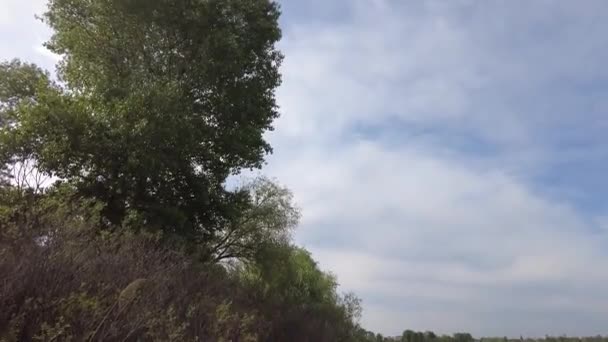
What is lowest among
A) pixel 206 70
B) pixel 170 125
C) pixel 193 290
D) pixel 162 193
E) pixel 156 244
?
pixel 193 290

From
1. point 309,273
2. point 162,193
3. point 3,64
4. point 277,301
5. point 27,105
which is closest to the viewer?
point 27,105

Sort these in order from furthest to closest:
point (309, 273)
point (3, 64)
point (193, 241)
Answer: point (309, 273)
point (3, 64)
point (193, 241)

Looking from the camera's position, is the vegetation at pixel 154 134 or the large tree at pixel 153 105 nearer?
the vegetation at pixel 154 134

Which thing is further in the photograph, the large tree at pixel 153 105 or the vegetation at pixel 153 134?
the large tree at pixel 153 105

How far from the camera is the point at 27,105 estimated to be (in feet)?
A: 62.6

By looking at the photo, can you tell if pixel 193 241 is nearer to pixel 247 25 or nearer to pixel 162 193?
pixel 162 193

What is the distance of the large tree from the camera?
19062 mm

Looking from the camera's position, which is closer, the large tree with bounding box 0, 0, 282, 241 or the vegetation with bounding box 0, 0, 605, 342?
the vegetation with bounding box 0, 0, 605, 342

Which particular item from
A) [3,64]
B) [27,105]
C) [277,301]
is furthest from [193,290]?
[277,301]

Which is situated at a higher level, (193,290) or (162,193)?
(162,193)

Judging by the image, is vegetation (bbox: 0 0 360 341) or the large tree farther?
the large tree

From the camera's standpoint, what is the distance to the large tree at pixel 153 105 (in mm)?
19062

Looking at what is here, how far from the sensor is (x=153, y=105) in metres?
19.4

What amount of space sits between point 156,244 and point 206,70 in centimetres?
720
